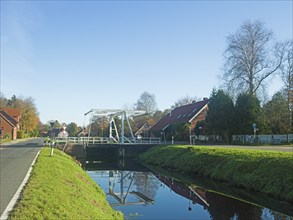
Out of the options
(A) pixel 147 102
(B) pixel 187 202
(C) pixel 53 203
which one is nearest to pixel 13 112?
(A) pixel 147 102

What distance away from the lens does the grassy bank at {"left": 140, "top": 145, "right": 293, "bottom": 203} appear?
15000 millimetres

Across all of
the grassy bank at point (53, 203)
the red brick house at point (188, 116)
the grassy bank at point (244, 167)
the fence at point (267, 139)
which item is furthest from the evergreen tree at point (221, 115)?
the grassy bank at point (53, 203)

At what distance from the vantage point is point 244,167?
18531mm

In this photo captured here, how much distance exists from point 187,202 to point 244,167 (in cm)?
499

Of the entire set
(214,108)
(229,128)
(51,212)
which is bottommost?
(51,212)

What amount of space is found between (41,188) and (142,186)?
10.4 metres

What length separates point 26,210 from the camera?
7723 mm

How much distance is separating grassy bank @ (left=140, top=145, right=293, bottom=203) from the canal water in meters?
0.72

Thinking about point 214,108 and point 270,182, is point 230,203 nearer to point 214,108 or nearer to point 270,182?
point 270,182

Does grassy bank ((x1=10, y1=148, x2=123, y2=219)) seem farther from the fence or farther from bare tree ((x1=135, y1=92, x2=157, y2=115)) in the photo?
bare tree ((x1=135, y1=92, x2=157, y2=115))

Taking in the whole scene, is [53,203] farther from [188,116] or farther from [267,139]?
[188,116]

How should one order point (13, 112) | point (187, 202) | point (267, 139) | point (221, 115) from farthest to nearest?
point (13, 112), point (221, 115), point (267, 139), point (187, 202)

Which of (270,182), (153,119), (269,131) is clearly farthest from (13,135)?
(270,182)

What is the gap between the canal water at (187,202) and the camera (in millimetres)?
12383
